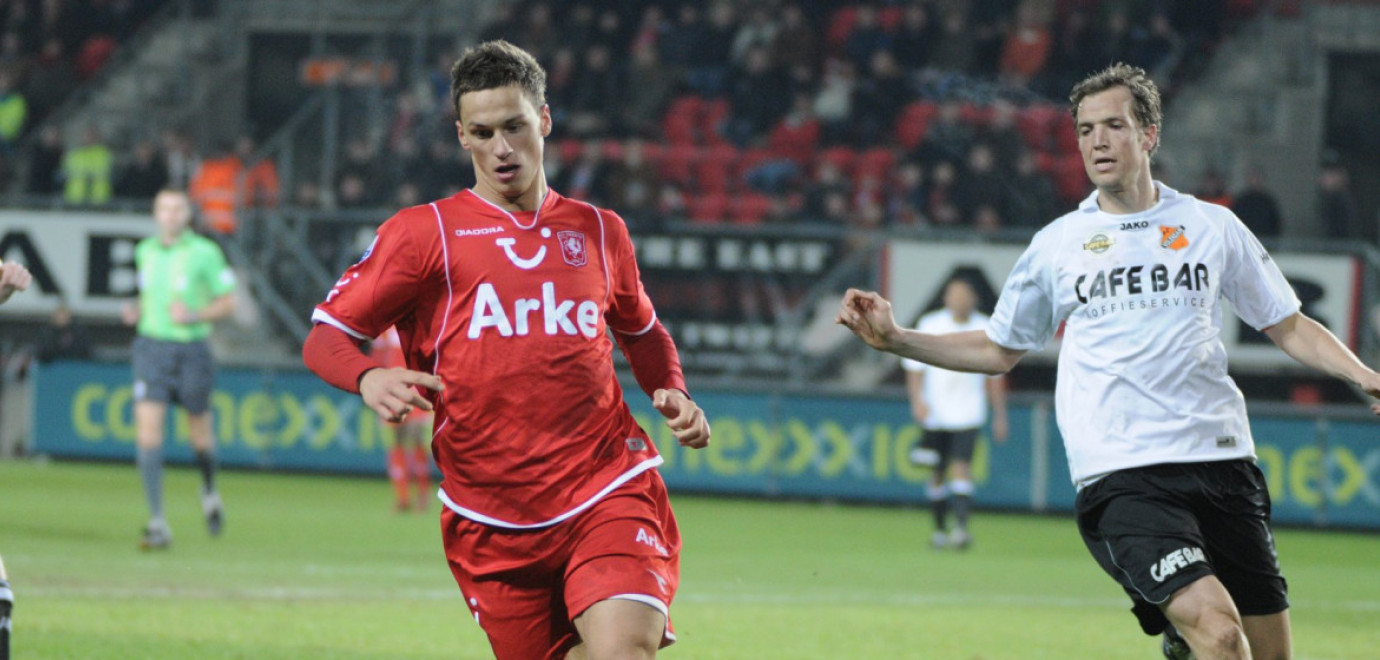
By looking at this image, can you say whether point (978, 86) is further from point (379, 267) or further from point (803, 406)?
point (379, 267)

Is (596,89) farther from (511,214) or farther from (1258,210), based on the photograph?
(511,214)

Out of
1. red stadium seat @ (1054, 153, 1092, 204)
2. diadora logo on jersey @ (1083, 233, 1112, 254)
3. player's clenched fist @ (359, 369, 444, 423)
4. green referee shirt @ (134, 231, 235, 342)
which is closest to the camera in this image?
player's clenched fist @ (359, 369, 444, 423)

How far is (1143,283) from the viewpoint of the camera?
5859mm

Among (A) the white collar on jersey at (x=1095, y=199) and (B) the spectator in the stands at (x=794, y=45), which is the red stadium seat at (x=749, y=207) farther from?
(A) the white collar on jersey at (x=1095, y=199)

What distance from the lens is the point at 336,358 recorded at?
4941 mm

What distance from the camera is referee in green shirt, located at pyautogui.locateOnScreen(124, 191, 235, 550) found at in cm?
1277

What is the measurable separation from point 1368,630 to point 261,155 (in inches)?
541

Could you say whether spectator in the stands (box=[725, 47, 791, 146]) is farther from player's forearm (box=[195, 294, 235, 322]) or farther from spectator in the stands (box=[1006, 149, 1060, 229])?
player's forearm (box=[195, 294, 235, 322])

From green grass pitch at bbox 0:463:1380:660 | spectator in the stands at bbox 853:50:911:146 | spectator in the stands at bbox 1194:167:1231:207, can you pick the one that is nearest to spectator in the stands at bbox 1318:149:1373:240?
spectator in the stands at bbox 1194:167:1231:207

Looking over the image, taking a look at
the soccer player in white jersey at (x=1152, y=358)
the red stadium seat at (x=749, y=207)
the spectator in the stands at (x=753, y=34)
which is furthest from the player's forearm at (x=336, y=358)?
the spectator in the stands at (x=753, y=34)

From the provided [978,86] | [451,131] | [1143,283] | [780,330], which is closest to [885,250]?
[780,330]

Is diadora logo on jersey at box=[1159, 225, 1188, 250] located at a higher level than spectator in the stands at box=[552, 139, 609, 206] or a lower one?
higher

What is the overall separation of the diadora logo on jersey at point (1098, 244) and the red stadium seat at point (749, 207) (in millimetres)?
13211

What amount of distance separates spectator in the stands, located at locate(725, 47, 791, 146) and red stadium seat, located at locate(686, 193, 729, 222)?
178 centimetres
